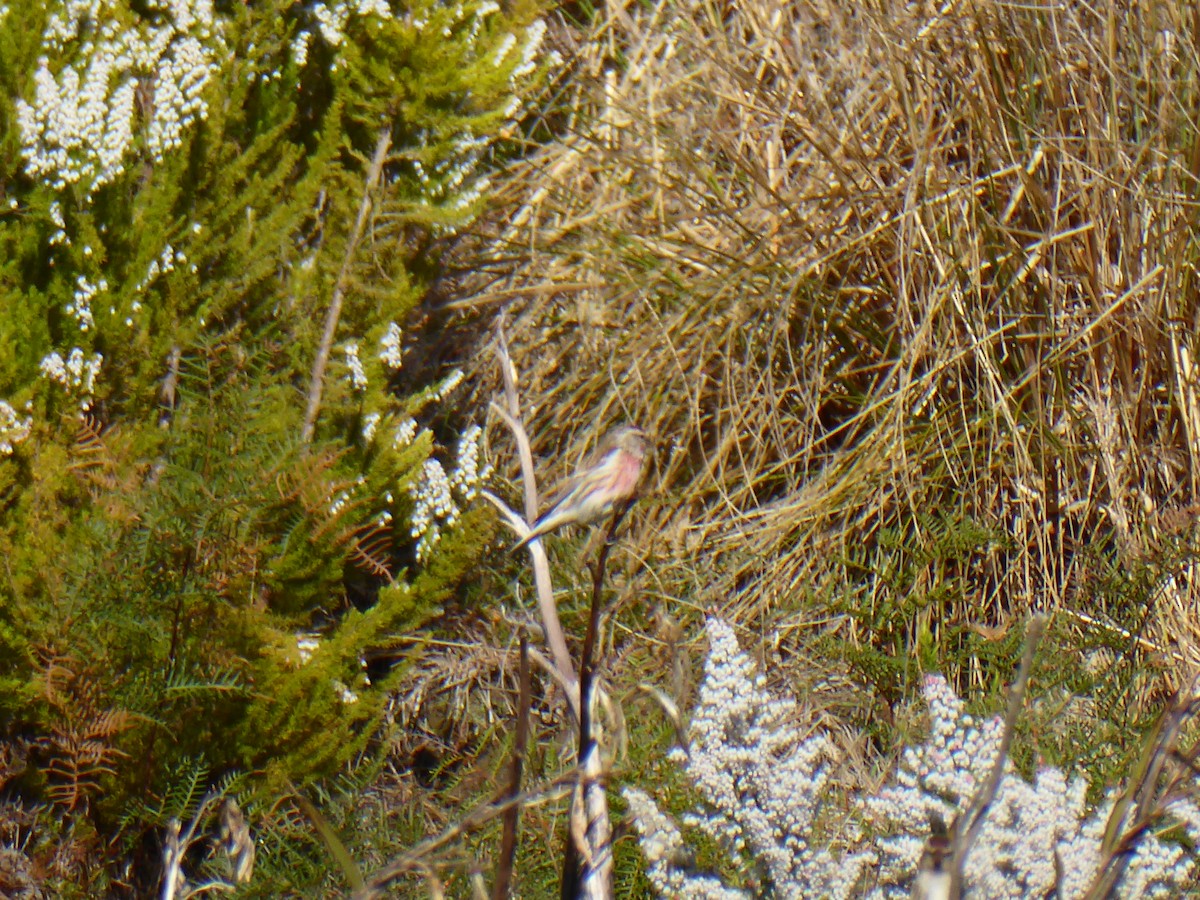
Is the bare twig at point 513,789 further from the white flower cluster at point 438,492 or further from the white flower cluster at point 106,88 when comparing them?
the white flower cluster at point 438,492

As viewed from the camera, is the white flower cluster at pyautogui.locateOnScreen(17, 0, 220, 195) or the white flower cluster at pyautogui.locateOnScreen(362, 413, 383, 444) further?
the white flower cluster at pyautogui.locateOnScreen(362, 413, 383, 444)

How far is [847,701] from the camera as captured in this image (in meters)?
2.80

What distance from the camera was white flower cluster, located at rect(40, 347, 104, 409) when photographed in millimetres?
2400

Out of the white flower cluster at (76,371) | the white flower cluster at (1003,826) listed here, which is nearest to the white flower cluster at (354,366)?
the white flower cluster at (76,371)

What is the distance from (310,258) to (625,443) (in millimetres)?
1679

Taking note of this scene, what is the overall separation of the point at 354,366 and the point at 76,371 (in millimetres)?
552

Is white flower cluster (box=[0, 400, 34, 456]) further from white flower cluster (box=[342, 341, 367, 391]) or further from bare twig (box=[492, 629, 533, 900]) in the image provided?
bare twig (box=[492, 629, 533, 900])

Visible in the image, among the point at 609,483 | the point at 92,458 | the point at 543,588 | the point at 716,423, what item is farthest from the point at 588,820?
the point at 716,423

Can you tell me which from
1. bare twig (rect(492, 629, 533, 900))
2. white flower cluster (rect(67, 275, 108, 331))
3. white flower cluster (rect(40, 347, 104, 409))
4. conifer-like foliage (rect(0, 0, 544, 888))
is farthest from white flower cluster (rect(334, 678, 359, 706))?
bare twig (rect(492, 629, 533, 900))

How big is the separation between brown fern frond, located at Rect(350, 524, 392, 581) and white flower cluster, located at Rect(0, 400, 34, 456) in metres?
0.64

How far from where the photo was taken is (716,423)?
312 cm

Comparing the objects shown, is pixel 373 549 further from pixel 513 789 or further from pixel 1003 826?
pixel 513 789

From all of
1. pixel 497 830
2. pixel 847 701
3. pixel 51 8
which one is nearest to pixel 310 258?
pixel 51 8

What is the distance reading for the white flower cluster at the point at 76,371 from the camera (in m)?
2.40
